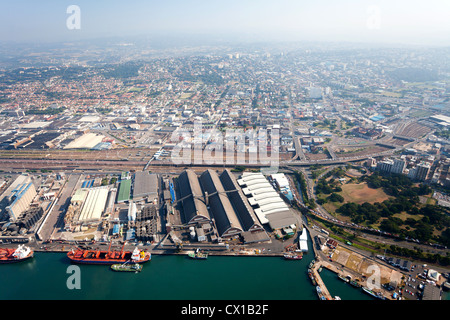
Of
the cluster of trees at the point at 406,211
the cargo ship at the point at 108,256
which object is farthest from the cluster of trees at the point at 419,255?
the cargo ship at the point at 108,256

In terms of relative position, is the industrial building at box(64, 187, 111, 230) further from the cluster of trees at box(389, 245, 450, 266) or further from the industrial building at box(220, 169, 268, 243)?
the cluster of trees at box(389, 245, 450, 266)

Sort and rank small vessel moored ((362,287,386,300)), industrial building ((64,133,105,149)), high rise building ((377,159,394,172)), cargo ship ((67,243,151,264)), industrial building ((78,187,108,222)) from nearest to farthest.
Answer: small vessel moored ((362,287,386,300)) < cargo ship ((67,243,151,264)) < industrial building ((78,187,108,222)) < high rise building ((377,159,394,172)) < industrial building ((64,133,105,149))

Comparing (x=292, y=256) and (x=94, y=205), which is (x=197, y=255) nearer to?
(x=292, y=256)

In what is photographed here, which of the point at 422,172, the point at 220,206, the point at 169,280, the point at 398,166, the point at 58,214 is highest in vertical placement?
the point at 398,166

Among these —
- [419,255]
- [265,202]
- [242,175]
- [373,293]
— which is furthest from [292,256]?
[242,175]

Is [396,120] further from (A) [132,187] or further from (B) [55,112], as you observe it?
(B) [55,112]

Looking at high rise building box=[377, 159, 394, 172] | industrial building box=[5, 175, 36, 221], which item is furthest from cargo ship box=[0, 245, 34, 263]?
high rise building box=[377, 159, 394, 172]
